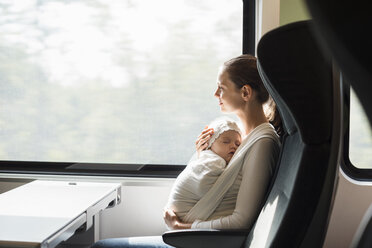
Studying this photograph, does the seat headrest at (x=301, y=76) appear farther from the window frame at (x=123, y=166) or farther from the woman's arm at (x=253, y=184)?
the window frame at (x=123, y=166)

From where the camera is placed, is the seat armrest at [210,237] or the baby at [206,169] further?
the baby at [206,169]

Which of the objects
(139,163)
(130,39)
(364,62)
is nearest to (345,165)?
(139,163)

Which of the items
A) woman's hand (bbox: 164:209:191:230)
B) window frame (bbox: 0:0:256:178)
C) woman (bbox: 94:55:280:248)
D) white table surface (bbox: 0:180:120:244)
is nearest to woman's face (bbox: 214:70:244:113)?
woman (bbox: 94:55:280:248)

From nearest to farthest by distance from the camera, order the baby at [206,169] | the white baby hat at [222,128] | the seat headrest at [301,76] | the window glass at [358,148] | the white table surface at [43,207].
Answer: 1. the seat headrest at [301,76]
2. the white table surface at [43,207]
3. the baby at [206,169]
4. the white baby hat at [222,128]
5. the window glass at [358,148]

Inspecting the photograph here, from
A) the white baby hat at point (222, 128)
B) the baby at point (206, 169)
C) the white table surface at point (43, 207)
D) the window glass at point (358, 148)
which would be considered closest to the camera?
the white table surface at point (43, 207)

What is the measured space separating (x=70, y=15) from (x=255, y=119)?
4.71 ft

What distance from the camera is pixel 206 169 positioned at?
1618 mm

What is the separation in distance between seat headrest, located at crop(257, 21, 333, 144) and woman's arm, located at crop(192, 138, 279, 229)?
0.49 meters

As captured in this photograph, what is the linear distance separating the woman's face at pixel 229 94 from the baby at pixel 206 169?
10cm

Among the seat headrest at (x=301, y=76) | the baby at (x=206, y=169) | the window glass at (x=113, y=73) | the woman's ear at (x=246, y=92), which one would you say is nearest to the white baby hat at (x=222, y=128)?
the baby at (x=206, y=169)

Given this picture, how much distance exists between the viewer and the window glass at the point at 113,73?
2324 millimetres

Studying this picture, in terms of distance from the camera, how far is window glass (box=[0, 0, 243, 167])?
7.63 feet

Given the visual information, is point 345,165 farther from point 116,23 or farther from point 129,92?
point 116,23

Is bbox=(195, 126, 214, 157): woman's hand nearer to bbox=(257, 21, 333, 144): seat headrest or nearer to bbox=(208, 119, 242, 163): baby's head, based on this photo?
bbox=(208, 119, 242, 163): baby's head
